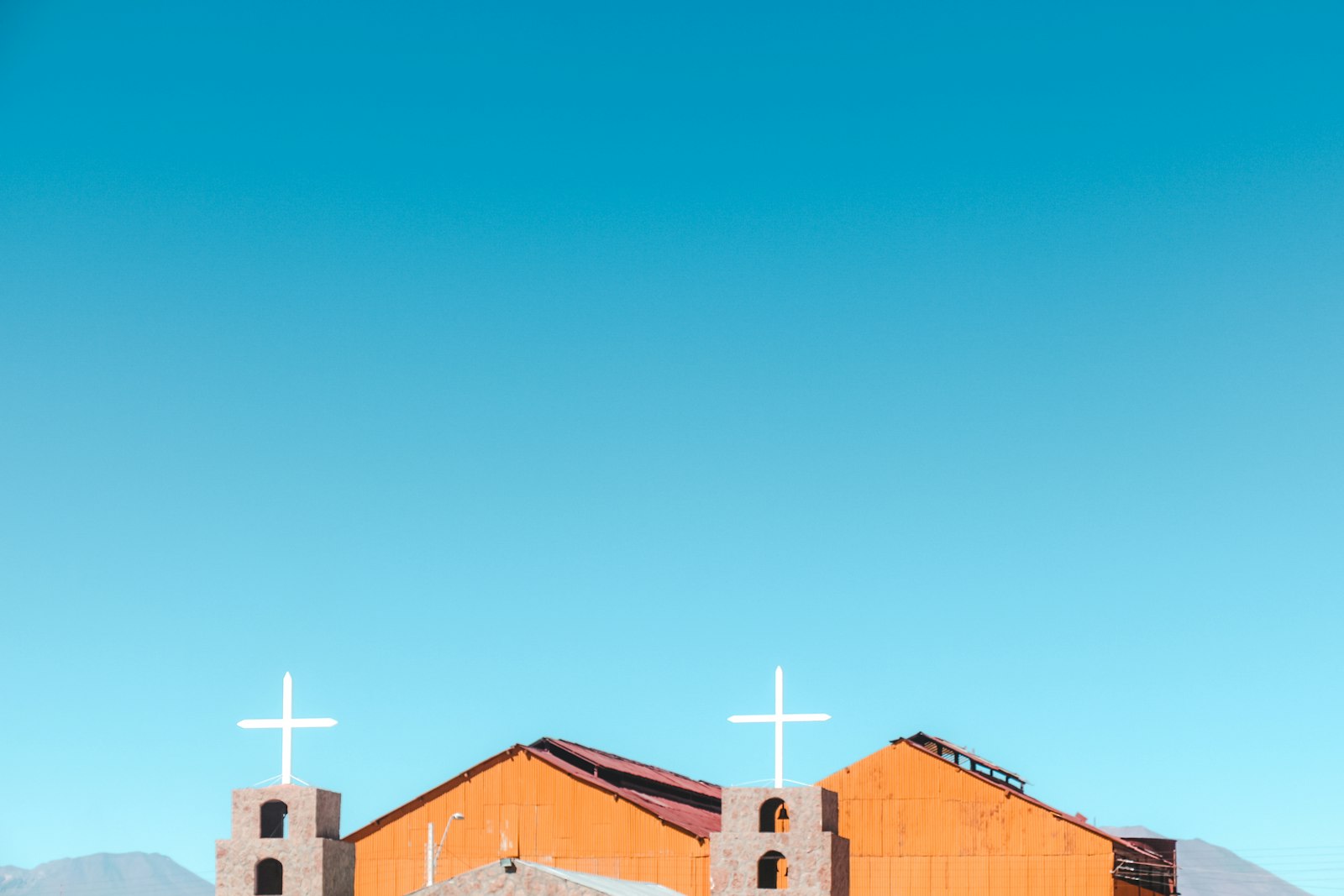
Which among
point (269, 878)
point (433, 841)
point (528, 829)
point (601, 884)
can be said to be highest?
point (528, 829)

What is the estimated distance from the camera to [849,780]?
63.9m

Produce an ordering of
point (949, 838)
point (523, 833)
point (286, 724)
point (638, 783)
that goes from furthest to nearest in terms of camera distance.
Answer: point (638, 783), point (949, 838), point (523, 833), point (286, 724)

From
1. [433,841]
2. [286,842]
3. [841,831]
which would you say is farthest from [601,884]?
[841,831]

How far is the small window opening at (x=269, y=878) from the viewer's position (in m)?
32.8

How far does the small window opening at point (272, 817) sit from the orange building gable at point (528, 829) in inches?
1049

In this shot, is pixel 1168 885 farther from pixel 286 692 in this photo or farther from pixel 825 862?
pixel 286 692

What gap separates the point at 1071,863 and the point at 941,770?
5.50m

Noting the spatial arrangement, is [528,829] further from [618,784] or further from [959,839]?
[959,839]

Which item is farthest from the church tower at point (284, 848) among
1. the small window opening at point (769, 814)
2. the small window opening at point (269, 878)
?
the small window opening at point (769, 814)

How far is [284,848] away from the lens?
1267 inches

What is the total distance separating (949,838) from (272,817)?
113ft

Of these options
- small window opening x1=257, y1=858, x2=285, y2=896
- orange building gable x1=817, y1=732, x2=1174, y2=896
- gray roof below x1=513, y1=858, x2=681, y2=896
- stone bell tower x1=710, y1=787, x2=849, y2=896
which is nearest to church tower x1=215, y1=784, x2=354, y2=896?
small window opening x1=257, y1=858, x2=285, y2=896

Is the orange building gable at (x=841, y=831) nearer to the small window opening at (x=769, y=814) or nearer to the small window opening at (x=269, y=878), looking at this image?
the small window opening at (x=769, y=814)

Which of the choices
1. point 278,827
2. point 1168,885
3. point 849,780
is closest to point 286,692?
point 278,827
